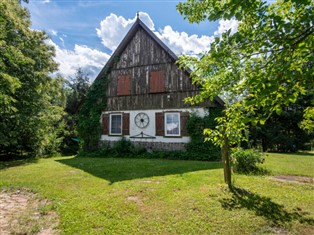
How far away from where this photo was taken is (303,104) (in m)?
17.1

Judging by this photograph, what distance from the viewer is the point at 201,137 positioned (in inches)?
448

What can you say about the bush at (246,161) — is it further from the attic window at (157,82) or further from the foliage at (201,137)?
the attic window at (157,82)

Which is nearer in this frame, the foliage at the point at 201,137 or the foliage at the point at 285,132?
the foliage at the point at 201,137

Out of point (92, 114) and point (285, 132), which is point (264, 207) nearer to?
point (92, 114)

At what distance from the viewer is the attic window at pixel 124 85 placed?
13.7 metres

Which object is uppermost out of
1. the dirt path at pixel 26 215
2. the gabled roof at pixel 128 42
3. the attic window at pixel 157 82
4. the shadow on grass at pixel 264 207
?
the gabled roof at pixel 128 42

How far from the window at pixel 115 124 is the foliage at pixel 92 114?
0.89 metres

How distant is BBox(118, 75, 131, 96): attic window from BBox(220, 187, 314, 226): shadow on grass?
9.96 meters

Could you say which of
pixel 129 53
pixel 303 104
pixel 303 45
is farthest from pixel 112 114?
pixel 303 104

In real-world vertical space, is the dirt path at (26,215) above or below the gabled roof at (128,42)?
below

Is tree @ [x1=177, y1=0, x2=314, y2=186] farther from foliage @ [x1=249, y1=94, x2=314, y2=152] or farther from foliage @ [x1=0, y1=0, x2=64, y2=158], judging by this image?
foliage @ [x1=249, y1=94, x2=314, y2=152]

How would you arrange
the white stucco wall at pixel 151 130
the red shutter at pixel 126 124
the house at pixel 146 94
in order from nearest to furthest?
the white stucco wall at pixel 151 130 → the house at pixel 146 94 → the red shutter at pixel 126 124

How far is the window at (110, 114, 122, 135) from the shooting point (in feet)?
45.4

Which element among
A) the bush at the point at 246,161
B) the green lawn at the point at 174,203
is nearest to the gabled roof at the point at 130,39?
the bush at the point at 246,161
